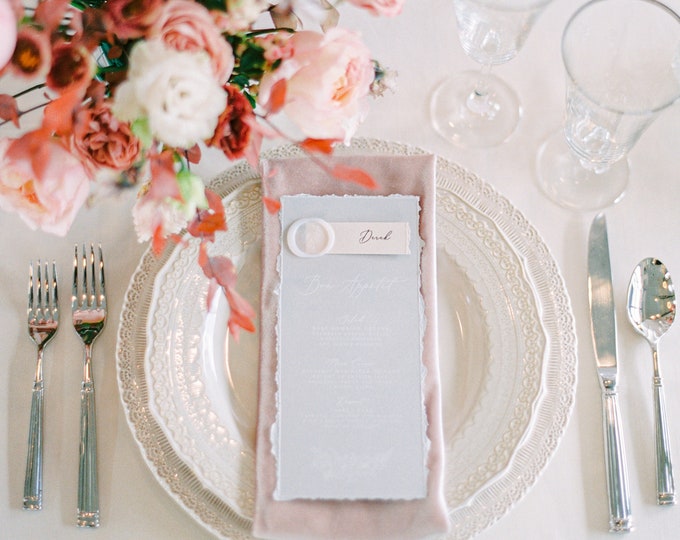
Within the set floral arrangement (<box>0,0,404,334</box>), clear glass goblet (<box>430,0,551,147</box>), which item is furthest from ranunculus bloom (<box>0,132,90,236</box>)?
clear glass goblet (<box>430,0,551,147</box>)

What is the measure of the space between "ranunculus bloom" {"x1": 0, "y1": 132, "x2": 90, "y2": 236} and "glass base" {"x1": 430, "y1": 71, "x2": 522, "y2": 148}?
52cm

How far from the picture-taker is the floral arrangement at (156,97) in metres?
0.36

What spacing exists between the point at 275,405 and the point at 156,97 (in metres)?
0.37

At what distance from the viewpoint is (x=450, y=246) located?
0.70 meters

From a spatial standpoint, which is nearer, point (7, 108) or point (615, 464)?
point (7, 108)

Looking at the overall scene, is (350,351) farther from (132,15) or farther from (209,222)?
(132,15)

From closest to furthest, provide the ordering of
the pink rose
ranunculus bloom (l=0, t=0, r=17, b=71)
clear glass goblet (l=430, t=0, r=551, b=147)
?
ranunculus bloom (l=0, t=0, r=17, b=71)
the pink rose
clear glass goblet (l=430, t=0, r=551, b=147)

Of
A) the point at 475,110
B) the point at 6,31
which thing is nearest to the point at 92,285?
the point at 6,31

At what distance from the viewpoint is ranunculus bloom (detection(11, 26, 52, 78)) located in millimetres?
387

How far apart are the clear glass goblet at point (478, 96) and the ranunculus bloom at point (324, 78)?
307 mm

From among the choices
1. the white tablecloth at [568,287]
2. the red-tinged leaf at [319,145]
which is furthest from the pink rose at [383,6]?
the white tablecloth at [568,287]

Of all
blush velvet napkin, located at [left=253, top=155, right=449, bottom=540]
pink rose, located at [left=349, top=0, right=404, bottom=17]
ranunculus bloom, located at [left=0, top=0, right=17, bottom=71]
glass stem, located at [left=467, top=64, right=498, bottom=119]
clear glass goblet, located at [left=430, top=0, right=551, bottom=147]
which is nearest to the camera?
ranunculus bloom, located at [left=0, top=0, right=17, bottom=71]

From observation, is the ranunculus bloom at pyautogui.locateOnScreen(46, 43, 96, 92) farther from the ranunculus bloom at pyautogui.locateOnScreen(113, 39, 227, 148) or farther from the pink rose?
the pink rose

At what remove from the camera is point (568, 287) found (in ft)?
2.36
